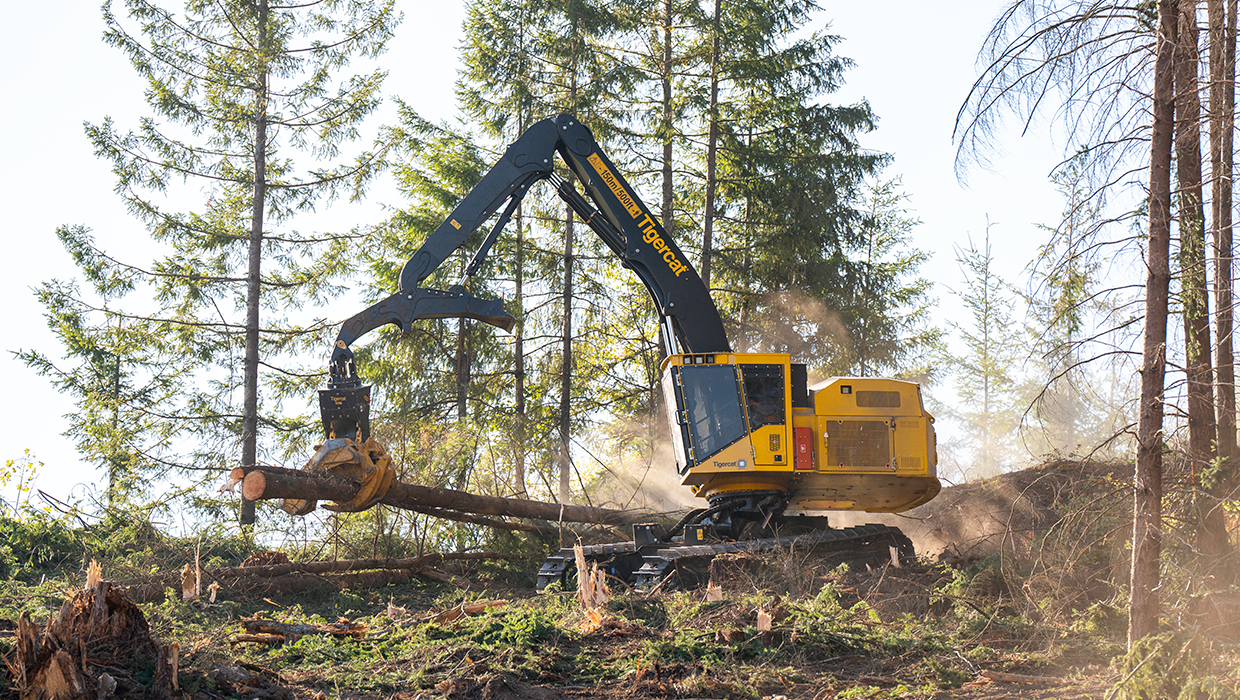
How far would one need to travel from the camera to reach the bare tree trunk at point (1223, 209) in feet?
26.8

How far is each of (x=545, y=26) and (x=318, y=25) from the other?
5.03 metres

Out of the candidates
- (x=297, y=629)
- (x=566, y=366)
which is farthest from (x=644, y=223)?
(x=566, y=366)

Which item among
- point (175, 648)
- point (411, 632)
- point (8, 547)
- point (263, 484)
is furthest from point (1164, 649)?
point (8, 547)

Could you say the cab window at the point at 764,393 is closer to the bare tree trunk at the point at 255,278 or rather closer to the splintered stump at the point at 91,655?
the splintered stump at the point at 91,655

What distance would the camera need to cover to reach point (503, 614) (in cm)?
846

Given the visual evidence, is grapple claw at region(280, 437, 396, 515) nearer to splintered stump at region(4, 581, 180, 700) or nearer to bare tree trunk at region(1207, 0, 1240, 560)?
splintered stump at region(4, 581, 180, 700)

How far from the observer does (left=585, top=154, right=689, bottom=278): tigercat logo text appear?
12688 mm

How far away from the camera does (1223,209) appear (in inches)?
351

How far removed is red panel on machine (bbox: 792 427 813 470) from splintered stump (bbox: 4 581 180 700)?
311 inches

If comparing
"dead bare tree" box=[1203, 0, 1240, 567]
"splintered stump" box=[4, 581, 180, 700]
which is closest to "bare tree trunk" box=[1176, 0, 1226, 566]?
"dead bare tree" box=[1203, 0, 1240, 567]

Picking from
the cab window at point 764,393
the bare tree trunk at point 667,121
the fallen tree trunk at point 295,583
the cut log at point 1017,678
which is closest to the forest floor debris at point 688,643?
the cut log at point 1017,678

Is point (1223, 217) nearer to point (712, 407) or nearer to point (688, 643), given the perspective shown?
point (712, 407)

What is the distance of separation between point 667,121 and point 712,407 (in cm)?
1058

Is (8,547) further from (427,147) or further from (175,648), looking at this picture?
(427,147)
